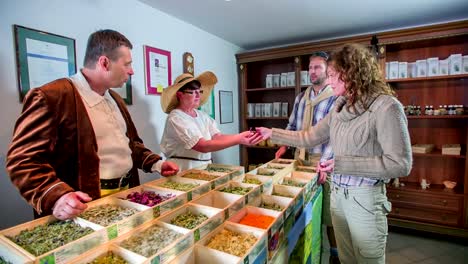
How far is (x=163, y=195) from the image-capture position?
1256 millimetres

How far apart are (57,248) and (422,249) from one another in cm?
319

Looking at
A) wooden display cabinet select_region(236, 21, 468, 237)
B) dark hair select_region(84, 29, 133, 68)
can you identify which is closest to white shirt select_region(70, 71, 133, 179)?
dark hair select_region(84, 29, 133, 68)

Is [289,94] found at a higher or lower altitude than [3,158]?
higher

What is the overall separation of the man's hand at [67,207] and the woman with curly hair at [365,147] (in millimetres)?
1169

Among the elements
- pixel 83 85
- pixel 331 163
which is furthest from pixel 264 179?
pixel 83 85

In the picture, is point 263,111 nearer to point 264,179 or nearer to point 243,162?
point 243,162

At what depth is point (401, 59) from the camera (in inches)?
124

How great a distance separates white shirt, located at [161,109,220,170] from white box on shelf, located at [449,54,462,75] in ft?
8.83

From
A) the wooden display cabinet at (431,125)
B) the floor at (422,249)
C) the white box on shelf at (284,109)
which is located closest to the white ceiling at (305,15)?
the wooden display cabinet at (431,125)

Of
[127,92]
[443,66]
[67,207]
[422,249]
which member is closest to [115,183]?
[67,207]

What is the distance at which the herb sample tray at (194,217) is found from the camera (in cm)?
96

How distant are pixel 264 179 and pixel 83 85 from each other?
1.11m

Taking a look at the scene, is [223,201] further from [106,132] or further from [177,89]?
[177,89]

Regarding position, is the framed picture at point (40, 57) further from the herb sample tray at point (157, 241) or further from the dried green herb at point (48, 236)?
the herb sample tray at point (157, 241)
